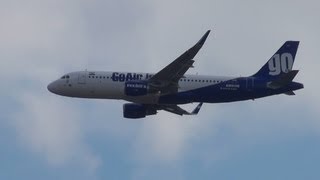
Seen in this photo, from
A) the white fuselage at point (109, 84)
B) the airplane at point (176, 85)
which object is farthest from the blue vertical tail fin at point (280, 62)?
the white fuselage at point (109, 84)

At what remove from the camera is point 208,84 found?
99125 millimetres

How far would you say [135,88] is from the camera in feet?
319

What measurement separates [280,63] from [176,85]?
38.1ft

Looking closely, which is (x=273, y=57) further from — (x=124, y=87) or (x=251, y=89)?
(x=124, y=87)

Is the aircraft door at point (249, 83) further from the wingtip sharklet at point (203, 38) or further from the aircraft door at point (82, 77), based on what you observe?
the aircraft door at point (82, 77)

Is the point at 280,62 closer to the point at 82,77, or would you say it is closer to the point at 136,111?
the point at 136,111

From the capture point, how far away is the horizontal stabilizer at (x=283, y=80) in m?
95.3

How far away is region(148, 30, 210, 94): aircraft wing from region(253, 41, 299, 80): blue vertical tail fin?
8.70 meters

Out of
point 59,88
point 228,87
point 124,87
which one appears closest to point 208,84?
point 228,87

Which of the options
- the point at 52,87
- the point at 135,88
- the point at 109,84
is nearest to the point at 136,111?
the point at 109,84

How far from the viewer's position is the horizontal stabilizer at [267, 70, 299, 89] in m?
95.3

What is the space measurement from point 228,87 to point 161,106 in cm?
886

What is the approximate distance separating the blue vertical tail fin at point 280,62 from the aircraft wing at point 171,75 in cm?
870

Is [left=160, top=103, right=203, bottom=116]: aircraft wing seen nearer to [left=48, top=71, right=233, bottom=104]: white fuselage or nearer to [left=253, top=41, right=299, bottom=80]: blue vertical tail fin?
[left=48, top=71, right=233, bottom=104]: white fuselage
